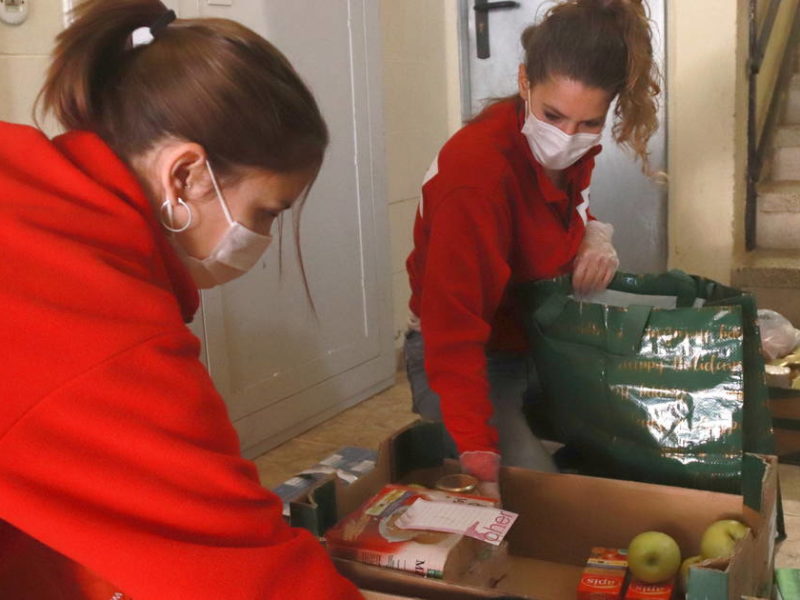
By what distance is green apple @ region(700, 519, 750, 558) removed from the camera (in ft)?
4.23

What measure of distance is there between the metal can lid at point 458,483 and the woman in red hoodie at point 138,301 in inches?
19.5

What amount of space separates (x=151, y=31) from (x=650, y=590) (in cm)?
101

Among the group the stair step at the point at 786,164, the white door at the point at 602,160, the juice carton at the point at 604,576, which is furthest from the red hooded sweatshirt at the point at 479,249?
the stair step at the point at 786,164

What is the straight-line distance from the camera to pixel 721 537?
51.3 inches

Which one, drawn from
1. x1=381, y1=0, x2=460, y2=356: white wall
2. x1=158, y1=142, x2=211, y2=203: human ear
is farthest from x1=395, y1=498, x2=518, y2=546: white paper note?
x1=381, y1=0, x2=460, y2=356: white wall

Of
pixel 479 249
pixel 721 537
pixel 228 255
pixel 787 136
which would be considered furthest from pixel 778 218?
pixel 228 255

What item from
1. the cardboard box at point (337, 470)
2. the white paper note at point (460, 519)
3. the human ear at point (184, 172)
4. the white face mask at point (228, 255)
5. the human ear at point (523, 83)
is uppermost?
the human ear at point (523, 83)

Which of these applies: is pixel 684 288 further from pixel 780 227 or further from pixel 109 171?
pixel 780 227

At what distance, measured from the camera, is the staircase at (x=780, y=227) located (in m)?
3.14

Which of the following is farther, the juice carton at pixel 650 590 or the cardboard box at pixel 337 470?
the cardboard box at pixel 337 470

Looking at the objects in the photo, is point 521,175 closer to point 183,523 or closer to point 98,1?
point 98,1

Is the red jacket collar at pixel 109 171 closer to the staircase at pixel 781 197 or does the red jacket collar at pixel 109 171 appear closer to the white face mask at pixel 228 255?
the white face mask at pixel 228 255

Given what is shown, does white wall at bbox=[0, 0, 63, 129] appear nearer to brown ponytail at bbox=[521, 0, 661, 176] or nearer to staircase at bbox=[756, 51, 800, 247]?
brown ponytail at bbox=[521, 0, 661, 176]

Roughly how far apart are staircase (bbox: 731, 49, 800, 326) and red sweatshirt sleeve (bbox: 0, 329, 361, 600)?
2.73 meters
